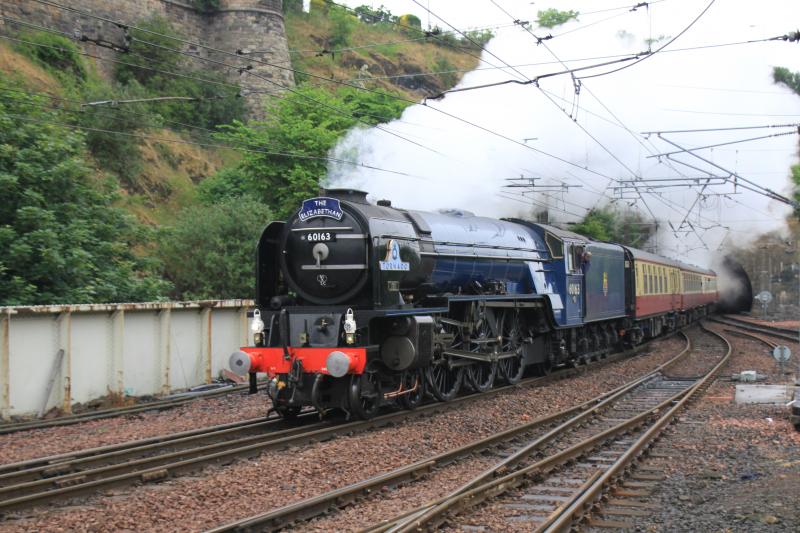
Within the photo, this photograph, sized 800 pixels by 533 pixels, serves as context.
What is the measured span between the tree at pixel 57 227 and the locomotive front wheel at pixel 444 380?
6936 mm

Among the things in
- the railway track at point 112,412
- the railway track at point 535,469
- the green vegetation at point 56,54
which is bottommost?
the railway track at point 535,469

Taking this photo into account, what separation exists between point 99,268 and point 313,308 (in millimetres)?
7248

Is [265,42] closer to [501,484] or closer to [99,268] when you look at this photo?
[99,268]

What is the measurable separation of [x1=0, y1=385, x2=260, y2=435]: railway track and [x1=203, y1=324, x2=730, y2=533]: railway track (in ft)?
19.3

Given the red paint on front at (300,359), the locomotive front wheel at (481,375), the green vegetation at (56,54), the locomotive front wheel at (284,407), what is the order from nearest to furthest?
the red paint on front at (300,359) → the locomotive front wheel at (284,407) → the locomotive front wheel at (481,375) → the green vegetation at (56,54)

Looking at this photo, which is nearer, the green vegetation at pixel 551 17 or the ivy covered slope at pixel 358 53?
the ivy covered slope at pixel 358 53

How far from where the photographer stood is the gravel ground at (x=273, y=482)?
634cm

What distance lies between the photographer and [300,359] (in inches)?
409

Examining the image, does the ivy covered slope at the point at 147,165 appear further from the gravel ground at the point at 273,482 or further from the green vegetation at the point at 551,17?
the green vegetation at the point at 551,17

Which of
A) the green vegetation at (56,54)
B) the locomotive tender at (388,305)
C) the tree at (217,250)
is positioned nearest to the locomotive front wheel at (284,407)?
the locomotive tender at (388,305)

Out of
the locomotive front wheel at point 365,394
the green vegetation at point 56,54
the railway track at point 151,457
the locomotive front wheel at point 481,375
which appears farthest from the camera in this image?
the green vegetation at point 56,54

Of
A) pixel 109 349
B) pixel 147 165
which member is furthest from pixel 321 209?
pixel 147 165

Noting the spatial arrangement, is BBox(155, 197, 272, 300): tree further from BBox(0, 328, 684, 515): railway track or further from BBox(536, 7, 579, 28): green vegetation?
BBox(536, 7, 579, 28): green vegetation

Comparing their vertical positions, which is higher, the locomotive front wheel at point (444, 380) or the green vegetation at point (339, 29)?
the green vegetation at point (339, 29)
